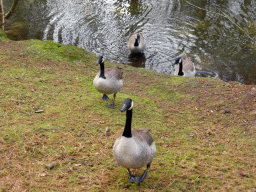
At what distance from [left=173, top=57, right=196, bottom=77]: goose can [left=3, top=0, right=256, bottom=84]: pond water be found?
18.5 inches

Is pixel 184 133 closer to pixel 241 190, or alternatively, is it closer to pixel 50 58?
pixel 241 190

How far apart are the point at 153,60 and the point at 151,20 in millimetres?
4675

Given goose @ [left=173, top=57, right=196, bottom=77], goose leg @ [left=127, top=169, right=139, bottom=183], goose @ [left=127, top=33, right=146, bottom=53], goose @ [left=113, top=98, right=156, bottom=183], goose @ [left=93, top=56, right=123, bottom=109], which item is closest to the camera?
goose @ [left=113, top=98, right=156, bottom=183]

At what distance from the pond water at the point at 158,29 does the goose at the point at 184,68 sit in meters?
0.47

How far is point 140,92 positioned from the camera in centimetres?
797

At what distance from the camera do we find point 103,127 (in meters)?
5.48

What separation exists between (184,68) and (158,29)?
4.77 meters

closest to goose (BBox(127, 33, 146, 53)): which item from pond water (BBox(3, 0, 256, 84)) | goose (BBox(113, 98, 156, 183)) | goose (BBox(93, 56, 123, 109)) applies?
pond water (BBox(3, 0, 256, 84))

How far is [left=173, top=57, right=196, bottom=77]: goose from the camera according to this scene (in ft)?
35.6

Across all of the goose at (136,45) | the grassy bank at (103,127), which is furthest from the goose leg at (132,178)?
the goose at (136,45)

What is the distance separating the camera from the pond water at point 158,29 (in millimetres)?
12117

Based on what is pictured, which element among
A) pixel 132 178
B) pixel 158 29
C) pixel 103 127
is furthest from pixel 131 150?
pixel 158 29

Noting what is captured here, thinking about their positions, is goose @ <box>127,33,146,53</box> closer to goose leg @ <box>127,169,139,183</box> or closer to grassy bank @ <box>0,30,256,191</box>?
grassy bank @ <box>0,30,256,191</box>

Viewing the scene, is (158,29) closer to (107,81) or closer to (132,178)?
(107,81)
